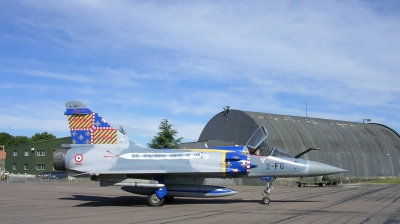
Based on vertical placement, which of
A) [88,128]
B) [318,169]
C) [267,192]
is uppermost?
[88,128]

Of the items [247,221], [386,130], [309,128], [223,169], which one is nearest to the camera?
[247,221]

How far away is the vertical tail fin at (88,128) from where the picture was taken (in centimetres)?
1822

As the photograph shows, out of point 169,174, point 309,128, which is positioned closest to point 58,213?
point 169,174

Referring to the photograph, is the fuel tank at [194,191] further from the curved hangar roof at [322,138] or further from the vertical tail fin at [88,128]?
the curved hangar roof at [322,138]

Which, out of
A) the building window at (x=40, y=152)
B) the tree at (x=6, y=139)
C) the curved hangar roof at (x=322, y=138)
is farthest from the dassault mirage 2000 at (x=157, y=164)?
the tree at (x=6, y=139)

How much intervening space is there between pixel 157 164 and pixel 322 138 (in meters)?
34.9

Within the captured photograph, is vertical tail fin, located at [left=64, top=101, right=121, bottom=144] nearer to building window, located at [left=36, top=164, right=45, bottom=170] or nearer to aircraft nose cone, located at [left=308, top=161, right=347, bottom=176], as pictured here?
aircraft nose cone, located at [left=308, top=161, right=347, bottom=176]

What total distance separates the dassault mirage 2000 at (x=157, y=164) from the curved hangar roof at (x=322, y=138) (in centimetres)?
2332

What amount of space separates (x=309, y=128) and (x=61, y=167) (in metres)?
36.5

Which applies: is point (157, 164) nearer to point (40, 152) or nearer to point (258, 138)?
point (258, 138)

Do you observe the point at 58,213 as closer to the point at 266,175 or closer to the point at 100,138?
the point at 100,138

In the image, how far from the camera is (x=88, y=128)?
1838 centimetres

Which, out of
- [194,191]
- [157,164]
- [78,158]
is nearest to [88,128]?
[78,158]

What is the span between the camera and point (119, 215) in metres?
13.7
